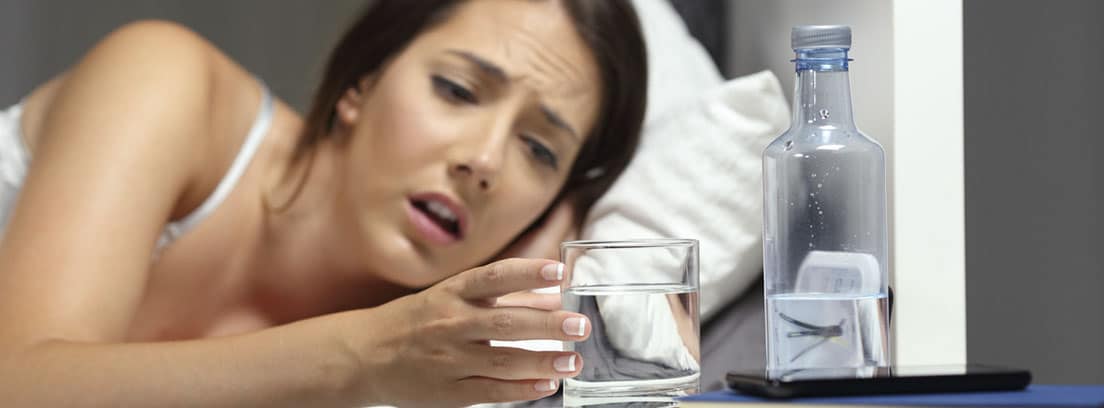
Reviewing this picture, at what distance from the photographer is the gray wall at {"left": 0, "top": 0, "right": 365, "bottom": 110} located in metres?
2.81

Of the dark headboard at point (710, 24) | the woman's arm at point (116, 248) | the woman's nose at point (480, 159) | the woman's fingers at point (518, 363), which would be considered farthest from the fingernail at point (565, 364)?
the dark headboard at point (710, 24)

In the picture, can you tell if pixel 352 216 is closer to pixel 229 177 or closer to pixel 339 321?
pixel 229 177

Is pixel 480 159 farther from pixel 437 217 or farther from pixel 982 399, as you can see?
pixel 982 399

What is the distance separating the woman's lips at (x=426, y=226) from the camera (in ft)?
4.24

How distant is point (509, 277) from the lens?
57 centimetres

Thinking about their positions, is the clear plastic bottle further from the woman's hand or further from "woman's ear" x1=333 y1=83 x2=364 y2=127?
"woman's ear" x1=333 y1=83 x2=364 y2=127

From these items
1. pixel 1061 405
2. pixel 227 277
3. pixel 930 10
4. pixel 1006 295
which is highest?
pixel 930 10

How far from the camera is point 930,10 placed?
29.6 inches

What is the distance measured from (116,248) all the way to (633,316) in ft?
2.41

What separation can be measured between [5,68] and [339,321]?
8.10 ft

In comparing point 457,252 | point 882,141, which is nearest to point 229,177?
point 457,252

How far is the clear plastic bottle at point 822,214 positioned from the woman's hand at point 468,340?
0.13 meters

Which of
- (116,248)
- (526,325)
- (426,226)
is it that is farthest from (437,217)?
(526,325)

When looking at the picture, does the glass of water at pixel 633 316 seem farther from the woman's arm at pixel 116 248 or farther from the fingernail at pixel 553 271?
the woman's arm at pixel 116 248
